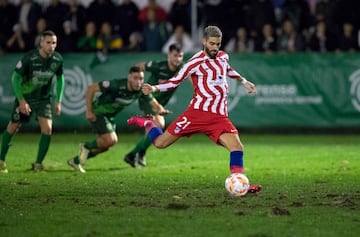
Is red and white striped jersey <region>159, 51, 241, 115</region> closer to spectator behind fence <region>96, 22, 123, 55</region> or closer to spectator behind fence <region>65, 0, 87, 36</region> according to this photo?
spectator behind fence <region>96, 22, 123, 55</region>

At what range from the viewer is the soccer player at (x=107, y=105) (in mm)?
14781

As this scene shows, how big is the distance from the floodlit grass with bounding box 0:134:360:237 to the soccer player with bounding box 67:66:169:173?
0.43m

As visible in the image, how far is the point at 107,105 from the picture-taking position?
1506 cm

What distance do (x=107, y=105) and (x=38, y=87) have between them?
1.18m

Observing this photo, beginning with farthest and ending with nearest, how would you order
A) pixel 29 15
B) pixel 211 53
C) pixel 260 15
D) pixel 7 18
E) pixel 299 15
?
pixel 7 18 < pixel 29 15 < pixel 299 15 < pixel 260 15 < pixel 211 53

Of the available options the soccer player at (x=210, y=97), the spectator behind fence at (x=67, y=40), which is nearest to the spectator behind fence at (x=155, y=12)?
the spectator behind fence at (x=67, y=40)

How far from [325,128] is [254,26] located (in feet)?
10.6

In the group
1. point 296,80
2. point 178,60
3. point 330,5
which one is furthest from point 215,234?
point 330,5

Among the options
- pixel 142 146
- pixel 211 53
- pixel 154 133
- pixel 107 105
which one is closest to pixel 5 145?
pixel 107 105

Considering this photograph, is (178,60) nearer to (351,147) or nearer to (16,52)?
(351,147)

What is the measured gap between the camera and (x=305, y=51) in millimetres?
22469

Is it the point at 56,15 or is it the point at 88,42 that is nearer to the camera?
the point at 88,42

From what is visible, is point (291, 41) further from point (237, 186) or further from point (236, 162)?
point (237, 186)

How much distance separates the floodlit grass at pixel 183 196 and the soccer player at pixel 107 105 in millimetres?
432
